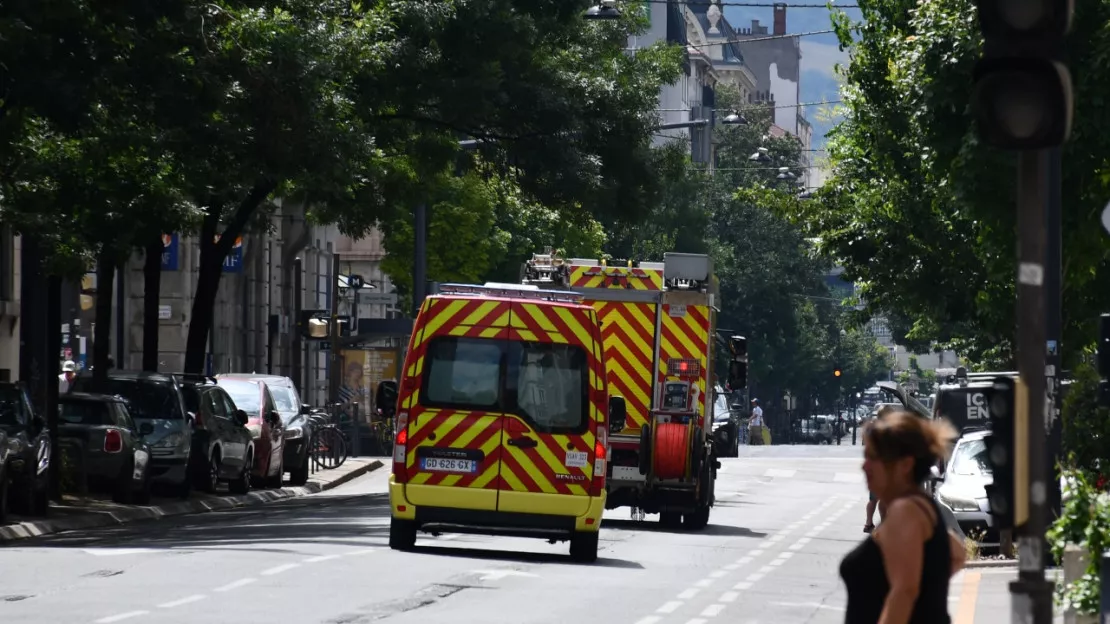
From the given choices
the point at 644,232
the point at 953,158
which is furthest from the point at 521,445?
the point at 644,232

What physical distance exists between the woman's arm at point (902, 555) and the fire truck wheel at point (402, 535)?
47.8ft

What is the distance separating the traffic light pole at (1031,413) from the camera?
7.73 metres

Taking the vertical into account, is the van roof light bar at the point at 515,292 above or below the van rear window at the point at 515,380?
above

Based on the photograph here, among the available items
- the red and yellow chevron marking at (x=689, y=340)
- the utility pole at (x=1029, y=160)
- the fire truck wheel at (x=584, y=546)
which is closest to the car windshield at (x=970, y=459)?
the red and yellow chevron marking at (x=689, y=340)

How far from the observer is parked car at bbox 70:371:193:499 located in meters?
32.3

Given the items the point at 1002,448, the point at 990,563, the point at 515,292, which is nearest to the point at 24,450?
the point at 515,292

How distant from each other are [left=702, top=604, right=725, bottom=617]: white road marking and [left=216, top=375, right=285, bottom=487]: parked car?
2025cm

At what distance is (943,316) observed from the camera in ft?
119

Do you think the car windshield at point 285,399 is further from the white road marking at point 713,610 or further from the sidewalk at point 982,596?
the white road marking at point 713,610

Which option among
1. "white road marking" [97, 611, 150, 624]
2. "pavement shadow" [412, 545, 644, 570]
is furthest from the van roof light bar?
"white road marking" [97, 611, 150, 624]

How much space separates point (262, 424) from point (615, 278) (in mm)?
11446

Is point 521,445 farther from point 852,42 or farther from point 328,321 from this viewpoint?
point 328,321

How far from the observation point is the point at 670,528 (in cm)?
2838

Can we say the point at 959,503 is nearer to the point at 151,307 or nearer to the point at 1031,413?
the point at 151,307
